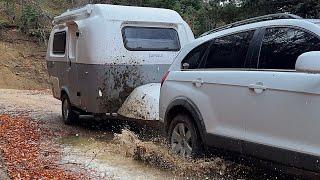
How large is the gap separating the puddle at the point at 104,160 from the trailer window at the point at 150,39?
1860mm

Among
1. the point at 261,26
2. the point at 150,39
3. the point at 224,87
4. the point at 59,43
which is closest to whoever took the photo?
the point at 261,26

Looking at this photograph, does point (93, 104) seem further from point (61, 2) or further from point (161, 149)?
point (61, 2)

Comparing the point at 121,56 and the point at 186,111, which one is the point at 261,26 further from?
the point at 121,56

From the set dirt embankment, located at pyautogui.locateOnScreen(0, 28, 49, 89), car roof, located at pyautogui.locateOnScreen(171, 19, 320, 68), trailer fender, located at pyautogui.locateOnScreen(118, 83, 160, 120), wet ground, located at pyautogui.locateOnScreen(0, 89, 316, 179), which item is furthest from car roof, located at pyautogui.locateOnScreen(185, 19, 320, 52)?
dirt embankment, located at pyautogui.locateOnScreen(0, 28, 49, 89)

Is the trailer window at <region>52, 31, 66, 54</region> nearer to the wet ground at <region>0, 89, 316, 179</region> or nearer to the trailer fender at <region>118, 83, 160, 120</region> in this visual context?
the wet ground at <region>0, 89, 316, 179</region>

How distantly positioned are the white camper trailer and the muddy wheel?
621 millimetres

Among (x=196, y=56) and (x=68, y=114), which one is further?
(x=68, y=114)

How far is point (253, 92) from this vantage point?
5.05 meters

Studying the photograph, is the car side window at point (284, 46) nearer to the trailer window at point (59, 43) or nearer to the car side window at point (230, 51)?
the car side window at point (230, 51)

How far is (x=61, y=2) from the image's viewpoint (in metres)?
33.9

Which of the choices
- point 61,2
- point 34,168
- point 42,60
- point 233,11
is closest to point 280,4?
point 233,11

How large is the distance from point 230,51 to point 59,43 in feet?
21.4

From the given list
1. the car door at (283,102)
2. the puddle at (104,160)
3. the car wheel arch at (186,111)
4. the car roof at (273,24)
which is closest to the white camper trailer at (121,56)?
the puddle at (104,160)

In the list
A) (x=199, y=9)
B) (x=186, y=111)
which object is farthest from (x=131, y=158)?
(x=199, y=9)
